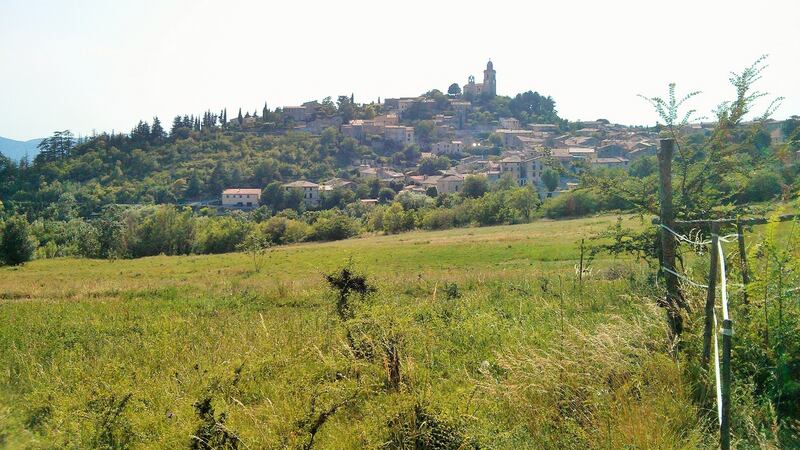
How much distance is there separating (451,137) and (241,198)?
70.4 m

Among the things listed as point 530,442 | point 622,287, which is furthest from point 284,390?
point 622,287

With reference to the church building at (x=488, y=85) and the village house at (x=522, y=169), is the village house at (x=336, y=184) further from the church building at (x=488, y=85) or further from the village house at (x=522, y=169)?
the church building at (x=488, y=85)

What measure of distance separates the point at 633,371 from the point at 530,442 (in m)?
1.28

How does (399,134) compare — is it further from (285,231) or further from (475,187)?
(285,231)

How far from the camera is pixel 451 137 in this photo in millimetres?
154625

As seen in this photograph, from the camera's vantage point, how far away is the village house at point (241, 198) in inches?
3952

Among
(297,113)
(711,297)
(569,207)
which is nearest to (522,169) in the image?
(569,207)

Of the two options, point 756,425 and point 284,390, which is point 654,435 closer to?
point 756,425

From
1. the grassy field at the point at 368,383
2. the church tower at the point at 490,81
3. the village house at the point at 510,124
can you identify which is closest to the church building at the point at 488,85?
the church tower at the point at 490,81

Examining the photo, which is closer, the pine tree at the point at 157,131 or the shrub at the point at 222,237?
the shrub at the point at 222,237

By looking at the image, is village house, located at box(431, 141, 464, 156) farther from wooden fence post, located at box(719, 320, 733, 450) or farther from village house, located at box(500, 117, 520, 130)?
wooden fence post, located at box(719, 320, 733, 450)

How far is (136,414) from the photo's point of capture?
614 cm

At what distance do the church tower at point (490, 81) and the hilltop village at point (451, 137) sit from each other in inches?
12.7

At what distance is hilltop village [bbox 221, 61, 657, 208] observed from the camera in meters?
105
